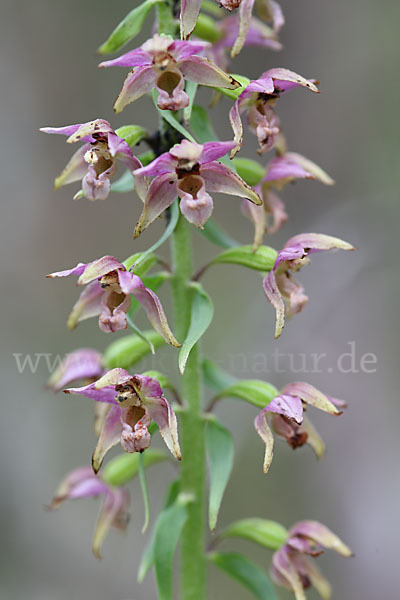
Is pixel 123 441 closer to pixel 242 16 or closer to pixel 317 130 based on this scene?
pixel 242 16

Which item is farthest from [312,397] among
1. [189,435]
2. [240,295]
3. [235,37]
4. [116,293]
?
[240,295]

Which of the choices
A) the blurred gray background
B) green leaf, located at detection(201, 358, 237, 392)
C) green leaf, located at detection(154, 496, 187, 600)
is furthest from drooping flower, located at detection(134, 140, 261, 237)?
the blurred gray background

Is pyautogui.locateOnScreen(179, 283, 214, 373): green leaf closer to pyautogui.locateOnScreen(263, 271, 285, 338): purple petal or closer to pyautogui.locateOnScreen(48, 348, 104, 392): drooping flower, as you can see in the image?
pyautogui.locateOnScreen(263, 271, 285, 338): purple petal

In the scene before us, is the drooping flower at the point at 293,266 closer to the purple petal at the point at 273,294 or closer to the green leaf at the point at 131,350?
the purple petal at the point at 273,294

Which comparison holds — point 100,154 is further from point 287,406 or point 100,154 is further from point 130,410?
point 287,406

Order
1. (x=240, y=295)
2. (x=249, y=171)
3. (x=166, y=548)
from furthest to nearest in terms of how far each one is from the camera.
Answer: (x=240, y=295) < (x=249, y=171) < (x=166, y=548)

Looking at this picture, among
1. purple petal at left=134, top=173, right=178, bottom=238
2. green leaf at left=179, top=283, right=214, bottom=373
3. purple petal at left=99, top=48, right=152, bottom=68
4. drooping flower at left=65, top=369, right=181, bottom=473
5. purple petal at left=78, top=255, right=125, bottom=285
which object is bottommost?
drooping flower at left=65, top=369, right=181, bottom=473

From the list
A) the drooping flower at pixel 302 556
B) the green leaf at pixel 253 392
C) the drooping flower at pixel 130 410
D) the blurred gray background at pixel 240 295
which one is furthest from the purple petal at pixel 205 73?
the blurred gray background at pixel 240 295
